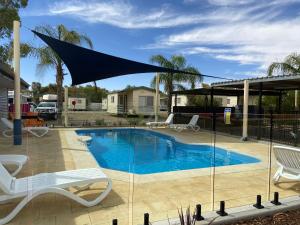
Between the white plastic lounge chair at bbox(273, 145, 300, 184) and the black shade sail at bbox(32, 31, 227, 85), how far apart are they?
8.46ft

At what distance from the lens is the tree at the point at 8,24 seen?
15.3 meters

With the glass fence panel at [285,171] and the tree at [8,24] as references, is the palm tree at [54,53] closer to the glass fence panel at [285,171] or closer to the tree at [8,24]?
the tree at [8,24]

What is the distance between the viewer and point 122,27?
580 inches

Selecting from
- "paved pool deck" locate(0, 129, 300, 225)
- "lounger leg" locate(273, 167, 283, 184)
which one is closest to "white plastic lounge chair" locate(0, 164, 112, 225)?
"paved pool deck" locate(0, 129, 300, 225)

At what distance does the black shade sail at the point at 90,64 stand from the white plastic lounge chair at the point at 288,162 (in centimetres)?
258

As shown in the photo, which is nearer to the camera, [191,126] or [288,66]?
[191,126]

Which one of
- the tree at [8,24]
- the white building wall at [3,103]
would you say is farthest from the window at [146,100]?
the white building wall at [3,103]

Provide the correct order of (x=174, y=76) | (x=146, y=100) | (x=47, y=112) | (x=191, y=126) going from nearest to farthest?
(x=191, y=126) < (x=47, y=112) < (x=174, y=76) < (x=146, y=100)

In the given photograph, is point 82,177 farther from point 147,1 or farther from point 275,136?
point 147,1

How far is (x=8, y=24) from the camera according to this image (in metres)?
15.6

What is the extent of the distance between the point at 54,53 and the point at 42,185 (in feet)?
51.1

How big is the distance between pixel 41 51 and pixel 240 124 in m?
12.8

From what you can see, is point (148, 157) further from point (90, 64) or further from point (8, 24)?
point (8, 24)

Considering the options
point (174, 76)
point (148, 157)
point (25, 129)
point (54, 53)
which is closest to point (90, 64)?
point (148, 157)
